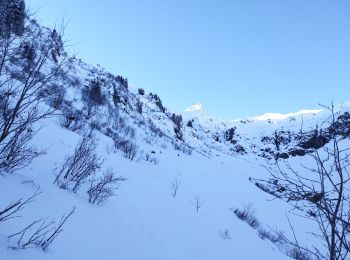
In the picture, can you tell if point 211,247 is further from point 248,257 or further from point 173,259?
point 173,259

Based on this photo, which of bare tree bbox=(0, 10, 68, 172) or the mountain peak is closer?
bare tree bbox=(0, 10, 68, 172)

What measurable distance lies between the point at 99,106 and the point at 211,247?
16721mm

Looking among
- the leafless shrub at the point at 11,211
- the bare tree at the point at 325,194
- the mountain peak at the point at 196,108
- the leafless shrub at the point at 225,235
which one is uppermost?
the mountain peak at the point at 196,108

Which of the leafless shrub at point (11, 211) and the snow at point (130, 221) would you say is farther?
the snow at point (130, 221)

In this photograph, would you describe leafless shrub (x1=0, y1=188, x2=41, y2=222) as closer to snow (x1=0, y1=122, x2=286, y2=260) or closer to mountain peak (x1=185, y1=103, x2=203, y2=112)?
snow (x1=0, y1=122, x2=286, y2=260)

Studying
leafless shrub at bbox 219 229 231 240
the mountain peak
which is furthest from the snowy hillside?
the mountain peak

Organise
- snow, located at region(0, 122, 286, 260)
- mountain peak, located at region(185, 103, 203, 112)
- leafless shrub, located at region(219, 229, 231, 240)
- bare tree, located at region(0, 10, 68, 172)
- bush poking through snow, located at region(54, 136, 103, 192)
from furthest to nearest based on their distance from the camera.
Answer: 1. mountain peak, located at region(185, 103, 203, 112)
2. leafless shrub, located at region(219, 229, 231, 240)
3. bush poking through snow, located at region(54, 136, 103, 192)
4. bare tree, located at region(0, 10, 68, 172)
5. snow, located at region(0, 122, 286, 260)

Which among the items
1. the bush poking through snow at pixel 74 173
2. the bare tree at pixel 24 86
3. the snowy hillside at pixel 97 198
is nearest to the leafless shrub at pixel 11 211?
the snowy hillside at pixel 97 198

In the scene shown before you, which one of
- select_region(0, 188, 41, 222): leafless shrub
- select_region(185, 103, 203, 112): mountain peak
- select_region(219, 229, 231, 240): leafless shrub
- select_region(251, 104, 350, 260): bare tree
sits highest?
select_region(185, 103, 203, 112): mountain peak

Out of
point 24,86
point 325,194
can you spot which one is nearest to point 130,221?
point 24,86

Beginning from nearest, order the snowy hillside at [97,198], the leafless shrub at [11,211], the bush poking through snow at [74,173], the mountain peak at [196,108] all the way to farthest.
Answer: the leafless shrub at [11,211], the snowy hillside at [97,198], the bush poking through snow at [74,173], the mountain peak at [196,108]

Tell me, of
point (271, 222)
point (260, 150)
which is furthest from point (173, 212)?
point (260, 150)

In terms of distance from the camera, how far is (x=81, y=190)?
5.41 metres

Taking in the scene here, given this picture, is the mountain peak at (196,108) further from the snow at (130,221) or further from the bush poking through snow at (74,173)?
the bush poking through snow at (74,173)
